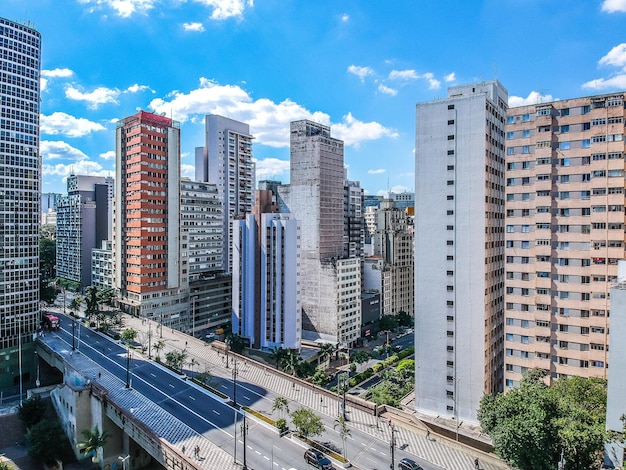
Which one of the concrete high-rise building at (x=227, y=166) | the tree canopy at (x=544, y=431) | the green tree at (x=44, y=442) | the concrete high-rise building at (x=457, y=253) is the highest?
the concrete high-rise building at (x=227, y=166)

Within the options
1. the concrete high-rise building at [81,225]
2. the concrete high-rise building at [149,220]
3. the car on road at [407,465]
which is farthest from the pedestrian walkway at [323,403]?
the concrete high-rise building at [81,225]

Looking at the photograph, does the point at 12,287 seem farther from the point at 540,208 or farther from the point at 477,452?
the point at 540,208

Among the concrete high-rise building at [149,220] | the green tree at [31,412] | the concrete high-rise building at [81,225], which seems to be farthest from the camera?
the concrete high-rise building at [81,225]

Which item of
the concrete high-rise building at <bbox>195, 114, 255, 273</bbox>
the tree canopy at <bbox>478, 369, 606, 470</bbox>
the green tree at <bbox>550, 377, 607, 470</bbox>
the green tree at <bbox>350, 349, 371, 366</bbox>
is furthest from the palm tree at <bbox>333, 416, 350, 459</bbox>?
the concrete high-rise building at <bbox>195, 114, 255, 273</bbox>

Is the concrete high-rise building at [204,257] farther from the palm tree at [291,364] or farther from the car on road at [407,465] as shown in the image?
the car on road at [407,465]

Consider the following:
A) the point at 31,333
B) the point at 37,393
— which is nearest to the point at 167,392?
the point at 37,393

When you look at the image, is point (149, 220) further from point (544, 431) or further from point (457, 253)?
point (544, 431)

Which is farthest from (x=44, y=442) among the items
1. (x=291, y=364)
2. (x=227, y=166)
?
(x=227, y=166)
